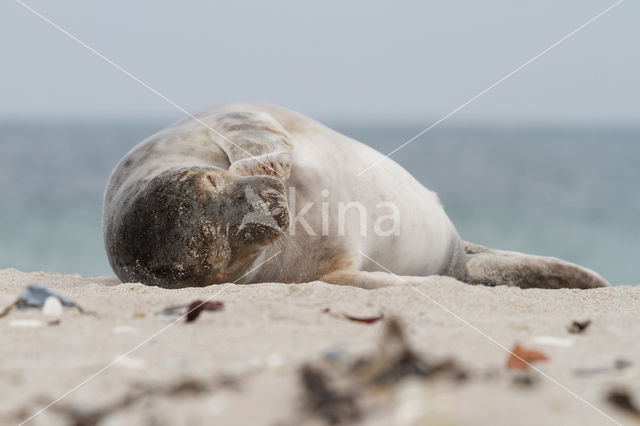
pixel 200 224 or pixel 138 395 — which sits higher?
pixel 138 395

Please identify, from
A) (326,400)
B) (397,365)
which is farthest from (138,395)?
(397,365)

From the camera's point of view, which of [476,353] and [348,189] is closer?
[476,353]

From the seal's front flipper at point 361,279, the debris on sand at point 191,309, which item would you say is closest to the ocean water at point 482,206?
the seal's front flipper at point 361,279

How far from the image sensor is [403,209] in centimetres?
403

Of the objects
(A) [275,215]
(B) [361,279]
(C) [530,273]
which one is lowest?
(C) [530,273]

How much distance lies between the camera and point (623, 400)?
1.25 meters

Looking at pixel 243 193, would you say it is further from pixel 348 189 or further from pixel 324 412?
pixel 324 412

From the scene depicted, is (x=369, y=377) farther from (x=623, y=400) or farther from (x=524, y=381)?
(x=623, y=400)

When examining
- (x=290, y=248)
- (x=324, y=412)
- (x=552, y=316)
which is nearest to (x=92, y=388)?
(x=324, y=412)

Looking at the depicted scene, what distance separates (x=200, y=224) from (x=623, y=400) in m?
1.92

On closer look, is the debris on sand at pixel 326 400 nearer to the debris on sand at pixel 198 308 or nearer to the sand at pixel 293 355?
the sand at pixel 293 355

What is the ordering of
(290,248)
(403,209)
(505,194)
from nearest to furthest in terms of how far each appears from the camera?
(290,248)
(403,209)
(505,194)

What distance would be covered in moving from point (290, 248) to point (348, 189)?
1.66ft

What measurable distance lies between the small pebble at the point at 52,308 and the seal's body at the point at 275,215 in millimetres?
681
